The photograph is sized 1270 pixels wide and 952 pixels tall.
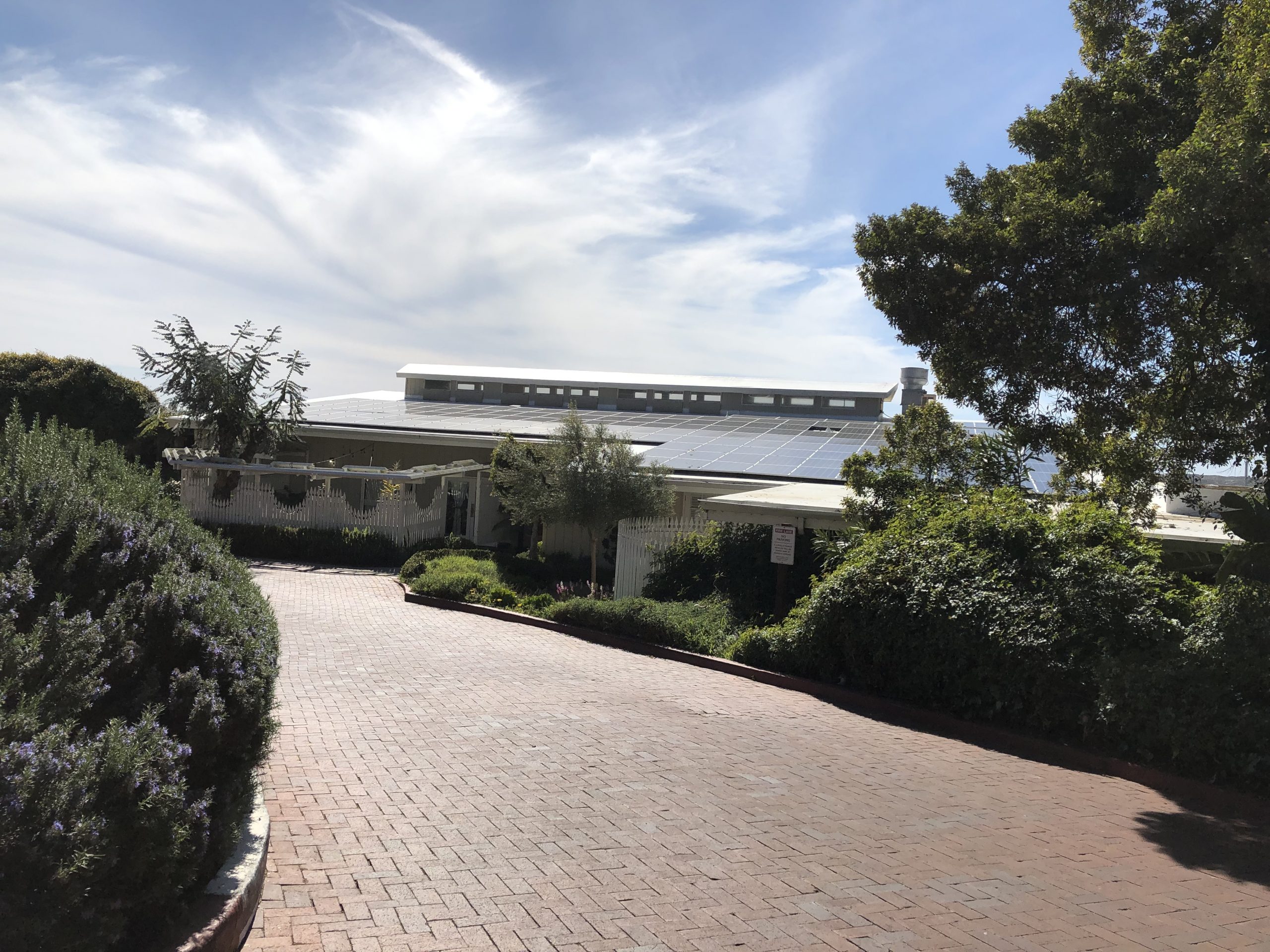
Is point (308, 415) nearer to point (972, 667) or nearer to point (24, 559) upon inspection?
point (972, 667)

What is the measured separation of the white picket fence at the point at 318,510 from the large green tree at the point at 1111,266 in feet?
49.6

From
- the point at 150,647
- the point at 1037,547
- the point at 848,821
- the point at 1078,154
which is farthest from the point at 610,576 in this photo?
the point at 150,647

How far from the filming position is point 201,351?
81.8ft

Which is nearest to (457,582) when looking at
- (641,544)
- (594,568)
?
(594,568)

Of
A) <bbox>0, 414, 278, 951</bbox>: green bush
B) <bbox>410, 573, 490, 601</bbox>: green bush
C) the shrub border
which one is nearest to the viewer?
<bbox>0, 414, 278, 951</bbox>: green bush

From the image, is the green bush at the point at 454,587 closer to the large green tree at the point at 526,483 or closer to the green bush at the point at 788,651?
the large green tree at the point at 526,483

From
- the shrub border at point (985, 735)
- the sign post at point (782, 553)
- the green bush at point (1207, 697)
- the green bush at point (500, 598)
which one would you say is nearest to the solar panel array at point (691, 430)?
the green bush at point (500, 598)

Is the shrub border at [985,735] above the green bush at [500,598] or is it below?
below

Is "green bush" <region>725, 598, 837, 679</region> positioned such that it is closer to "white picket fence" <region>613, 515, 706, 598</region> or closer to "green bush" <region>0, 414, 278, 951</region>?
"white picket fence" <region>613, 515, 706, 598</region>

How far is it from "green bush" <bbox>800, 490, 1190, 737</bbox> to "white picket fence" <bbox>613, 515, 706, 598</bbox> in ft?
17.7

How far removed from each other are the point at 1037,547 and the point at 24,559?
30.0 feet

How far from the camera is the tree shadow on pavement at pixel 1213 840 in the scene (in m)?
5.75

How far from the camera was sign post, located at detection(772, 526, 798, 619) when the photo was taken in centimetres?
1312

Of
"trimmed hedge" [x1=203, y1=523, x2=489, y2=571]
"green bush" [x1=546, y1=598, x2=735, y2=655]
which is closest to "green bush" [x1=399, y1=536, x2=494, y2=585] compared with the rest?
"trimmed hedge" [x1=203, y1=523, x2=489, y2=571]
